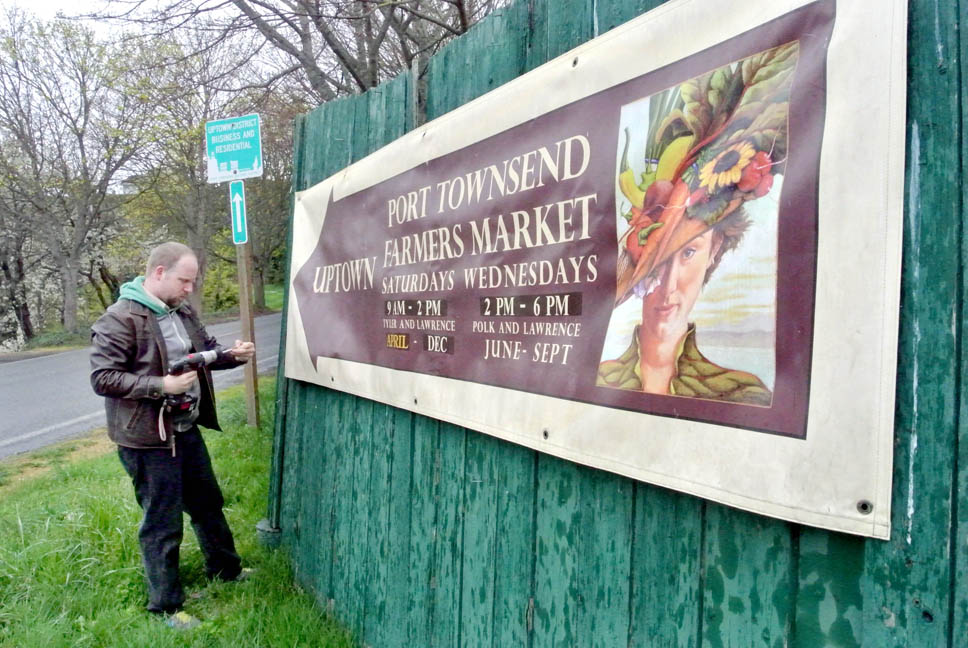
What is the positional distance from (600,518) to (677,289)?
636mm

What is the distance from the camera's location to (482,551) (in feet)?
6.59

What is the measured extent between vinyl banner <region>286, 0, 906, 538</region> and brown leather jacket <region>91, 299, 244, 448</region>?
1607 millimetres

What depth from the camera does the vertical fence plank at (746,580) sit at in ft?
3.86

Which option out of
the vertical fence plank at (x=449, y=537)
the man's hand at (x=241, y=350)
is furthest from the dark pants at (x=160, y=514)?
the vertical fence plank at (x=449, y=537)

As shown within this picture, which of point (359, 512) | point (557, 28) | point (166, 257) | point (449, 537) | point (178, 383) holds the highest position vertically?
point (557, 28)

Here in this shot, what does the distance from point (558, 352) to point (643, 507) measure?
42 centimetres

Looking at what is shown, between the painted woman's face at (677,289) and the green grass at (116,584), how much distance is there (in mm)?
2119

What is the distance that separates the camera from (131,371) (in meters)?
2.98

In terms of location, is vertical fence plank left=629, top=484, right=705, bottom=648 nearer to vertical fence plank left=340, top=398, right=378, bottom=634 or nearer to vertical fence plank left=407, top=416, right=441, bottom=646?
vertical fence plank left=407, top=416, right=441, bottom=646

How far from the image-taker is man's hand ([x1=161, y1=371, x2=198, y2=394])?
2889mm

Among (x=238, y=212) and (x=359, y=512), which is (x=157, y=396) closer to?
(x=359, y=512)

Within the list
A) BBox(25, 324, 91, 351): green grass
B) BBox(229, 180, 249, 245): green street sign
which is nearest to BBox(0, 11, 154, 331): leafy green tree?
BBox(25, 324, 91, 351): green grass

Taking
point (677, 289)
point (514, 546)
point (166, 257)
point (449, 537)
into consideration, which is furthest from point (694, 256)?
point (166, 257)

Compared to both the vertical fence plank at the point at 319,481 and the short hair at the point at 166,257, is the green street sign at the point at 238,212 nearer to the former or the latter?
the short hair at the point at 166,257
